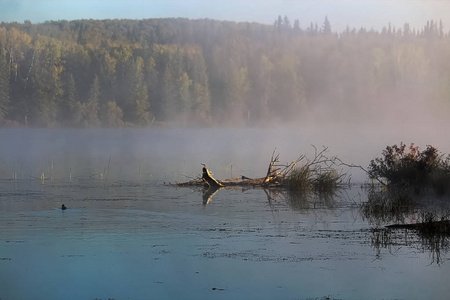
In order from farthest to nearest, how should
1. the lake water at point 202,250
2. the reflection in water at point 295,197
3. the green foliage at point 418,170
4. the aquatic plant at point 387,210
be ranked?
the green foliage at point 418,170 < the reflection in water at point 295,197 < the aquatic plant at point 387,210 < the lake water at point 202,250

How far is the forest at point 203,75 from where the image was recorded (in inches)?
4424

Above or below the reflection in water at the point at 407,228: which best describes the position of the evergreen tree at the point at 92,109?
above

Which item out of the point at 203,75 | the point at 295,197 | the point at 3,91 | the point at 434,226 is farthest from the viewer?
the point at 203,75

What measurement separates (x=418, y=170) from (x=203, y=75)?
104 meters

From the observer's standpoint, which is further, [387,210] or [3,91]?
[3,91]

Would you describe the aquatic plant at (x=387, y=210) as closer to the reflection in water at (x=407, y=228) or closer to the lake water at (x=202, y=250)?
the reflection in water at (x=407, y=228)

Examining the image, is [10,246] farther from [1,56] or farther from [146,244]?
[1,56]

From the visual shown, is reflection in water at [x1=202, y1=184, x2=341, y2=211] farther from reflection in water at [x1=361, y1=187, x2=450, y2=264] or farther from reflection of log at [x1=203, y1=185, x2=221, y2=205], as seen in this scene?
reflection in water at [x1=361, y1=187, x2=450, y2=264]

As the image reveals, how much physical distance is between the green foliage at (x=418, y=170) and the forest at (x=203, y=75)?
87.2 metres

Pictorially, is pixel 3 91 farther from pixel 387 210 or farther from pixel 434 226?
pixel 434 226

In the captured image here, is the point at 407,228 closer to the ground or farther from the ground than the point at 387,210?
closer to the ground

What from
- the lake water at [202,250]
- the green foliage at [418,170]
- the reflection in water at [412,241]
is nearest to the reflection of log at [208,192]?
the lake water at [202,250]

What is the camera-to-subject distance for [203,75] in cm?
12638

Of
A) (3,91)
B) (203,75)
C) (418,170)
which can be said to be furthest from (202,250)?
(203,75)
